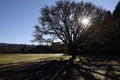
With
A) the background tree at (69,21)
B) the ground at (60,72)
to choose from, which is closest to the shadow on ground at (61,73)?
the ground at (60,72)

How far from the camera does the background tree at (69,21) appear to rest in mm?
45469

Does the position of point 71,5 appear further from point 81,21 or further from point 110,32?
point 110,32

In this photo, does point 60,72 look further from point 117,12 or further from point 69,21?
point 117,12

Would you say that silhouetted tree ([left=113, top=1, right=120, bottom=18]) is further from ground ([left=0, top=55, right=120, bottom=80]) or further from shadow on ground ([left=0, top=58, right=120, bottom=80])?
shadow on ground ([left=0, top=58, right=120, bottom=80])

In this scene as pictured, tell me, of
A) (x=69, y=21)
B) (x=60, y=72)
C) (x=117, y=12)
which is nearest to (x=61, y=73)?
(x=60, y=72)

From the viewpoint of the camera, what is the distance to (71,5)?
149ft

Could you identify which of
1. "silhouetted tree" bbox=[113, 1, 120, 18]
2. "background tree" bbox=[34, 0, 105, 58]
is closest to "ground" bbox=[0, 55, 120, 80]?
"background tree" bbox=[34, 0, 105, 58]

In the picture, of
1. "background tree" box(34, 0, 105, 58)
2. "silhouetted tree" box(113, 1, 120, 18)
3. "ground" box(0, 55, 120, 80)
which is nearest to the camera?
"ground" box(0, 55, 120, 80)

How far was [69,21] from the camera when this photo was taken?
46.0 m

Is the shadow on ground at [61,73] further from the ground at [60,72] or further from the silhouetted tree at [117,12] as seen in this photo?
the silhouetted tree at [117,12]

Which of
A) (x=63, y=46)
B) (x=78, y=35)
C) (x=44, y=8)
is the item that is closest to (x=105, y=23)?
(x=78, y=35)

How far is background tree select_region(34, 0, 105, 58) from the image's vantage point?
149 ft

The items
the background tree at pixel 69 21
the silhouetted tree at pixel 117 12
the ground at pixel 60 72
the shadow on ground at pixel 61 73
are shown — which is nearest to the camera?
the shadow on ground at pixel 61 73

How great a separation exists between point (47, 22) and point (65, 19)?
11.8 feet
